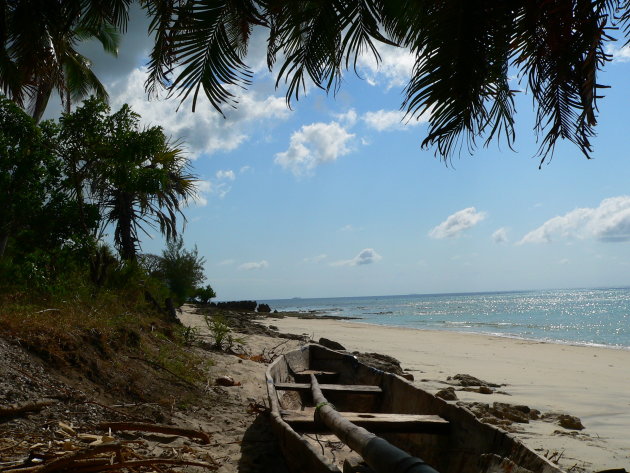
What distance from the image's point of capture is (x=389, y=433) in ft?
14.9

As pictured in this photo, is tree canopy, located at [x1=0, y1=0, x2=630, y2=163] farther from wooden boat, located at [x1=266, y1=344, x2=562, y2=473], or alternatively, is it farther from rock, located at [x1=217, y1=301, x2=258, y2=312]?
rock, located at [x1=217, y1=301, x2=258, y2=312]

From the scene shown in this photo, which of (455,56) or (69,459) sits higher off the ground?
(455,56)

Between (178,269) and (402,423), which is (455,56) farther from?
(178,269)

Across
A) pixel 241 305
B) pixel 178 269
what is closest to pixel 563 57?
pixel 178 269

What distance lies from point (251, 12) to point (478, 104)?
91.2 inches

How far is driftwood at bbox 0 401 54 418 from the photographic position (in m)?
4.78

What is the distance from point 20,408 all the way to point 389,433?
3176 millimetres

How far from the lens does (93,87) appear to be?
17453mm

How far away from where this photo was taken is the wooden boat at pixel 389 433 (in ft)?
11.1

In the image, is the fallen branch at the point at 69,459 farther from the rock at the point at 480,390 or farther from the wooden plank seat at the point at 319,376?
the rock at the point at 480,390

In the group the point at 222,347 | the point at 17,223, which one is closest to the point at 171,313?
the point at 222,347

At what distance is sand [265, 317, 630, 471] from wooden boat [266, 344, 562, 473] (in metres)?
1.03

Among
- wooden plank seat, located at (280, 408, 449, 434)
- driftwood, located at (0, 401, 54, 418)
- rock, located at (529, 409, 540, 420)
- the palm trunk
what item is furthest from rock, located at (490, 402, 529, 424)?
the palm trunk

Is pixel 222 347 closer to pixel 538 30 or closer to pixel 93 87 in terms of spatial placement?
pixel 538 30
